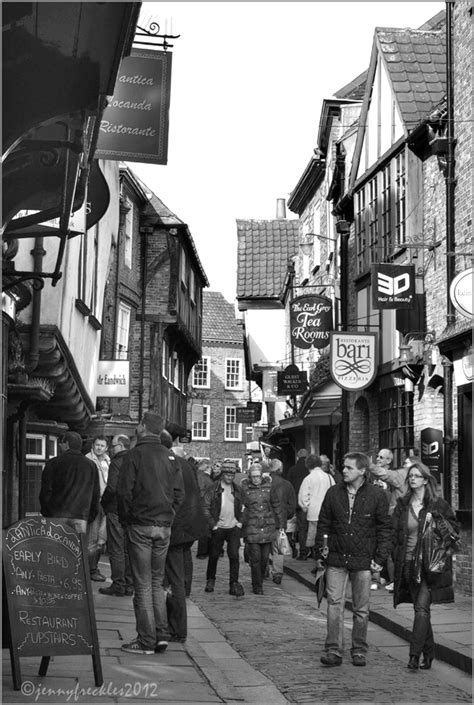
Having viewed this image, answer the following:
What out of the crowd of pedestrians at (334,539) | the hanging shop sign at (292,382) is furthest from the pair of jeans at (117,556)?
the hanging shop sign at (292,382)

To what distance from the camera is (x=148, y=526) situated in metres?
9.63

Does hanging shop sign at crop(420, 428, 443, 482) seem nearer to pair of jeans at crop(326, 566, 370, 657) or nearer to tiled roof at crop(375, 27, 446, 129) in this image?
tiled roof at crop(375, 27, 446, 129)

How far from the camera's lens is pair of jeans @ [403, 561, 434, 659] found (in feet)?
31.3

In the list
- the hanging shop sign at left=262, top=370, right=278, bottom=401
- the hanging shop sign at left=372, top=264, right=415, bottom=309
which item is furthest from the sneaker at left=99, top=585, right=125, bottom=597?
the hanging shop sign at left=262, top=370, right=278, bottom=401

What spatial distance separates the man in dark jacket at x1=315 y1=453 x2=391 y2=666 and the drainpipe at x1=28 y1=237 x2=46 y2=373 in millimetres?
3624

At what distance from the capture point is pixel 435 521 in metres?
9.83

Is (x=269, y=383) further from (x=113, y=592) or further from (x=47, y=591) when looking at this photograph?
(x=47, y=591)

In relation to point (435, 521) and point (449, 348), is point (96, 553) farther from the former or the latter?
point (435, 521)

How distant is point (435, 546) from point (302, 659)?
58.9 inches

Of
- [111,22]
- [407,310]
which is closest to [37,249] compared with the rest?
[111,22]

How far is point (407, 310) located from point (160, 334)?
15470 mm

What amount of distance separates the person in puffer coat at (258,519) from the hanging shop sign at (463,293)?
3.63 m

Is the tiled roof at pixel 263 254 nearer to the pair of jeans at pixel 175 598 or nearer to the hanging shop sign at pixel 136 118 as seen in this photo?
the hanging shop sign at pixel 136 118

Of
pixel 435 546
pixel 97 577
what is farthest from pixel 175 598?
pixel 97 577
